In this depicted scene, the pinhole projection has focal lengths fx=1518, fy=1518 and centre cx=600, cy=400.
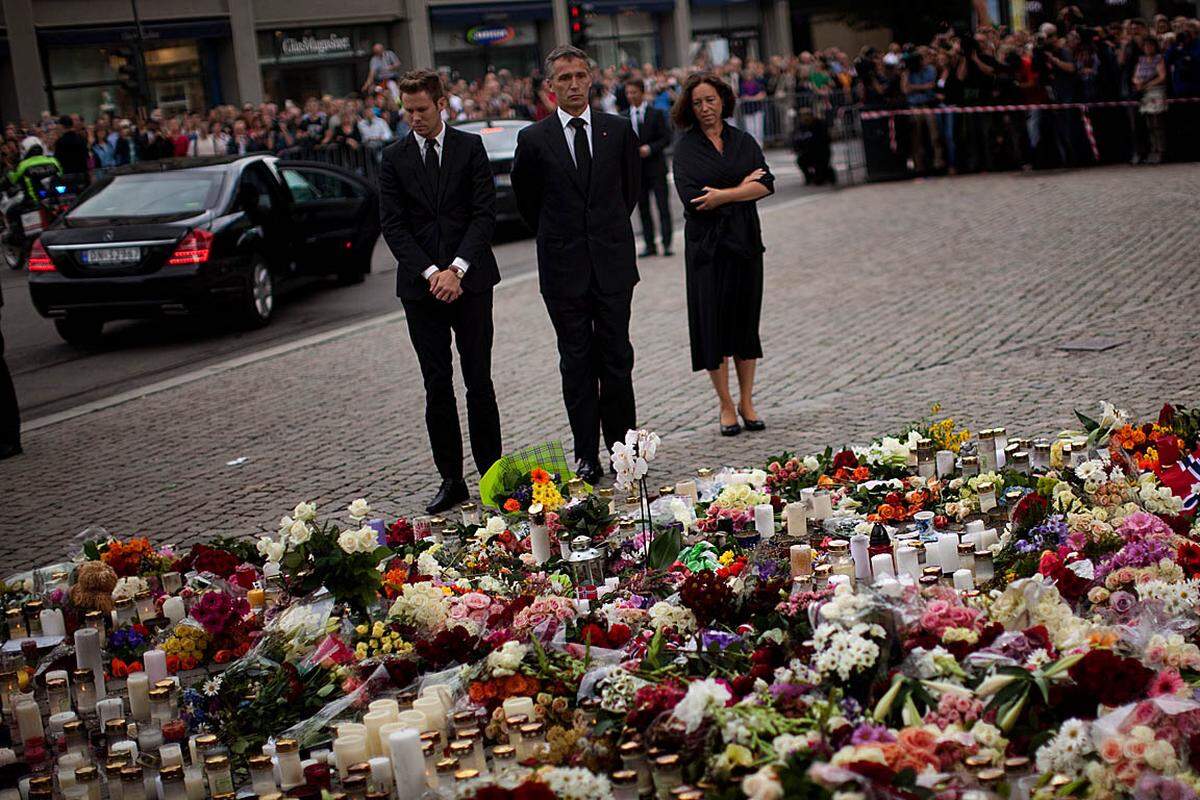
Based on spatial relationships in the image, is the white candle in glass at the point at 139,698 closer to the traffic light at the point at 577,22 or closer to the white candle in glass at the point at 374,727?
the white candle in glass at the point at 374,727

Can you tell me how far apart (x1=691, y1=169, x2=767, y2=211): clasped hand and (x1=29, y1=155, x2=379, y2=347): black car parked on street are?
6.94 meters

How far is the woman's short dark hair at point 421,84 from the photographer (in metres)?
7.56

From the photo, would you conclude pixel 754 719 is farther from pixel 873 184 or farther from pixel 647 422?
pixel 873 184

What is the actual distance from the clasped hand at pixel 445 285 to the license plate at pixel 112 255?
746 cm

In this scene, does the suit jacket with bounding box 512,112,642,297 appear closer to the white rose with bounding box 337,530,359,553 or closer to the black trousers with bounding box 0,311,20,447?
the white rose with bounding box 337,530,359,553

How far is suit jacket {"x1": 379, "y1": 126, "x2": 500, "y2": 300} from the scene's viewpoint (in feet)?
25.3

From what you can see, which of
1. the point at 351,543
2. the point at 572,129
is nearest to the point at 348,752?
the point at 351,543

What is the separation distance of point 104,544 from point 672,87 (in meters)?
23.9

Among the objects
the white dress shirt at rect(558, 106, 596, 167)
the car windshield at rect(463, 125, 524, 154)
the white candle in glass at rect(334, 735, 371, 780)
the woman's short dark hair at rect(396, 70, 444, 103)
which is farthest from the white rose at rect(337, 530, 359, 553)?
the car windshield at rect(463, 125, 524, 154)

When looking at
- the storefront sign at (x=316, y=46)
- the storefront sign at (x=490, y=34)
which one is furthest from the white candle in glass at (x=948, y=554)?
the storefront sign at (x=490, y=34)

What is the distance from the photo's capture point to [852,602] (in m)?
4.33

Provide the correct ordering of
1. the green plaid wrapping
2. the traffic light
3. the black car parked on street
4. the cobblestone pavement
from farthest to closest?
the traffic light
the black car parked on street
the cobblestone pavement
the green plaid wrapping

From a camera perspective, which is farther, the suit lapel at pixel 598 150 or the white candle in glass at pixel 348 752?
the suit lapel at pixel 598 150

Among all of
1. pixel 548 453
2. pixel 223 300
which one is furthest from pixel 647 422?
pixel 223 300
